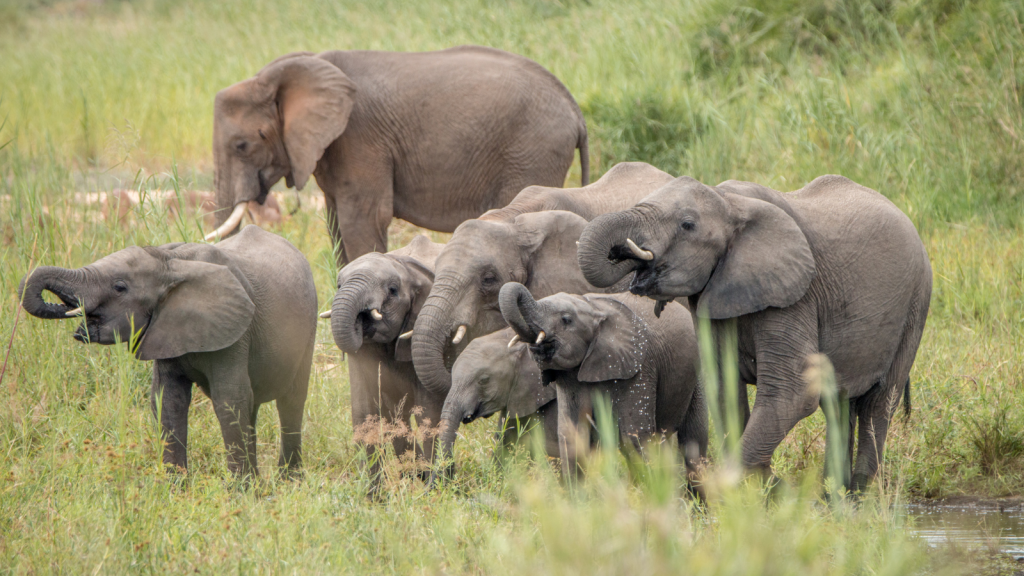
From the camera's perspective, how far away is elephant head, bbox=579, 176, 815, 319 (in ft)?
13.3

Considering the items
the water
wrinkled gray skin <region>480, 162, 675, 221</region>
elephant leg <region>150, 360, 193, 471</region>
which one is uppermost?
wrinkled gray skin <region>480, 162, 675, 221</region>

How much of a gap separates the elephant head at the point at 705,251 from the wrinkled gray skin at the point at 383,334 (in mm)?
1076

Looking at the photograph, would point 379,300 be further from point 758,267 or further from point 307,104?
point 307,104

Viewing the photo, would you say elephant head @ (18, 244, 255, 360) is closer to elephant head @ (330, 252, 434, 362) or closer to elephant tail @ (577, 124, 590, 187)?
elephant head @ (330, 252, 434, 362)

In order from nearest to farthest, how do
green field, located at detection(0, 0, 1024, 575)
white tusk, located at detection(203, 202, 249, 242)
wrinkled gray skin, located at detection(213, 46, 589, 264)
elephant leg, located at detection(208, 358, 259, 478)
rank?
green field, located at detection(0, 0, 1024, 575) < elephant leg, located at detection(208, 358, 259, 478) < white tusk, located at detection(203, 202, 249, 242) < wrinkled gray skin, located at detection(213, 46, 589, 264)

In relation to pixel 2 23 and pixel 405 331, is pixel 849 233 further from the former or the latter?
pixel 2 23

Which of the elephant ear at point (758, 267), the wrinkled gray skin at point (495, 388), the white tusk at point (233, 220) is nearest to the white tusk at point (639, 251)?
the elephant ear at point (758, 267)

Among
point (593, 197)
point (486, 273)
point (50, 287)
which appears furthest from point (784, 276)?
point (50, 287)

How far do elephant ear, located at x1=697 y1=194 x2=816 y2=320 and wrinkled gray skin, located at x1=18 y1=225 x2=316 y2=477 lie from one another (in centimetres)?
186

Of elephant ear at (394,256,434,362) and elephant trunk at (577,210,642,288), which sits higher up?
elephant trunk at (577,210,642,288)

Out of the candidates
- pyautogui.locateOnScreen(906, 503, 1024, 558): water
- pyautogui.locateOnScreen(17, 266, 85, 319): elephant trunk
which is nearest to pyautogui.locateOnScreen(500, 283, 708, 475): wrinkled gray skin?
pyautogui.locateOnScreen(906, 503, 1024, 558): water

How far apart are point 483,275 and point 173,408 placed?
1.37 m

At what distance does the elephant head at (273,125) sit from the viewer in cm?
719

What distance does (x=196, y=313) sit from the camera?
4609mm
